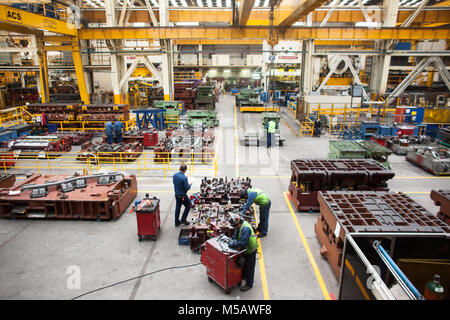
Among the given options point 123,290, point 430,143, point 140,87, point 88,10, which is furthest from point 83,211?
Result: point 140,87

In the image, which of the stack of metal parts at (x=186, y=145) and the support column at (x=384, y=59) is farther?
the support column at (x=384, y=59)

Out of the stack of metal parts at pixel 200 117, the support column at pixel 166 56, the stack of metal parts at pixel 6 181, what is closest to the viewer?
the stack of metal parts at pixel 6 181

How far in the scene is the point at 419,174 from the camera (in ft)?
36.5

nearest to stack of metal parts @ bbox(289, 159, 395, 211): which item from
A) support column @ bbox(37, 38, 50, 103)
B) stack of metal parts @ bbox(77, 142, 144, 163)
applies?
stack of metal parts @ bbox(77, 142, 144, 163)

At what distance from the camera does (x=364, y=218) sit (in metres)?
5.69

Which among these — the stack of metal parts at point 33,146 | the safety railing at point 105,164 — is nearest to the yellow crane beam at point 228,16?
the stack of metal parts at point 33,146

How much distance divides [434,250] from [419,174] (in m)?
8.75

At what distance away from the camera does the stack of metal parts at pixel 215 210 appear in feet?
20.5

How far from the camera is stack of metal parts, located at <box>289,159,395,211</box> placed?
7.88m

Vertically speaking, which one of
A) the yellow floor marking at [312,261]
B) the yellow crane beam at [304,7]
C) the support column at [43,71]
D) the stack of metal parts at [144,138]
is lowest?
the yellow floor marking at [312,261]

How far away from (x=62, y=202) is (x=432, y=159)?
1253 cm

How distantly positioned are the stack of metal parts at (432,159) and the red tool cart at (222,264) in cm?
962

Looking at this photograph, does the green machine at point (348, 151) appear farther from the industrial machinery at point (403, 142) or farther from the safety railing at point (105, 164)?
the safety railing at point (105, 164)

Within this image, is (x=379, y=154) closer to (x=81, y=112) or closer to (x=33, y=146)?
(x=33, y=146)
